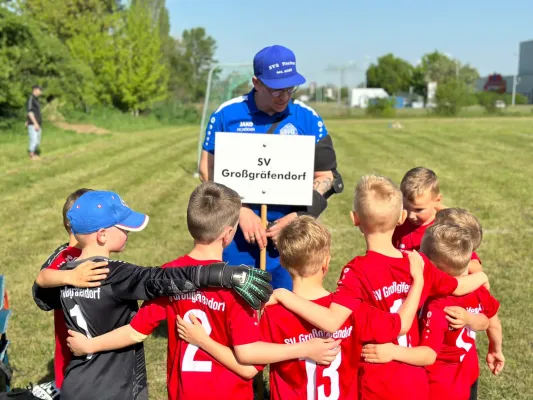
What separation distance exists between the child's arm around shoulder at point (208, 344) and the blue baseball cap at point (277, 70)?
1.72 meters

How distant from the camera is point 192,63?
85.9 metres

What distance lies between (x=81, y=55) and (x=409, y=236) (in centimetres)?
4455

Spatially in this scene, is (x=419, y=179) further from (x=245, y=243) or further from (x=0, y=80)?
(x=0, y=80)

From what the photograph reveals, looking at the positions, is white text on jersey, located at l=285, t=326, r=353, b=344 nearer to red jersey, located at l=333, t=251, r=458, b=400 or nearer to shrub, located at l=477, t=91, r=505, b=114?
red jersey, located at l=333, t=251, r=458, b=400

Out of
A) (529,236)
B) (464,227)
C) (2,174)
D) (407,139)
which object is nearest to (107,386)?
(464,227)

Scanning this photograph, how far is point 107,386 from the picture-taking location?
110 inches

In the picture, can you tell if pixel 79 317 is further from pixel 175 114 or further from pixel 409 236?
pixel 175 114

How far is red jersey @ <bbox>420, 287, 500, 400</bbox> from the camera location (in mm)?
2908

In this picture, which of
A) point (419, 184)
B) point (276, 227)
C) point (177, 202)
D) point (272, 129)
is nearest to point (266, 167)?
point (272, 129)

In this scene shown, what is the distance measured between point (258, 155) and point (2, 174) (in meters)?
13.8

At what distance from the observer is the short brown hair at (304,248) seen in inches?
99.2

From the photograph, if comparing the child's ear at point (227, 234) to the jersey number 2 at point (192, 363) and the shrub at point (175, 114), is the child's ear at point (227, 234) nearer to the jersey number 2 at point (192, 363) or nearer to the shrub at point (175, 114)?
the jersey number 2 at point (192, 363)

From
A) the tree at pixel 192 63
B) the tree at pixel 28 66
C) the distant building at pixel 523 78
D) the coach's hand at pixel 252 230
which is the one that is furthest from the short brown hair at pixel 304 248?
the distant building at pixel 523 78

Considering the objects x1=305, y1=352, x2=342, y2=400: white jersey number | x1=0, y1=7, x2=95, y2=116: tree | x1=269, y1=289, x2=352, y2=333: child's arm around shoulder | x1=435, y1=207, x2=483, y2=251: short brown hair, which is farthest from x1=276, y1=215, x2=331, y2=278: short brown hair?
x1=0, y1=7, x2=95, y2=116: tree
